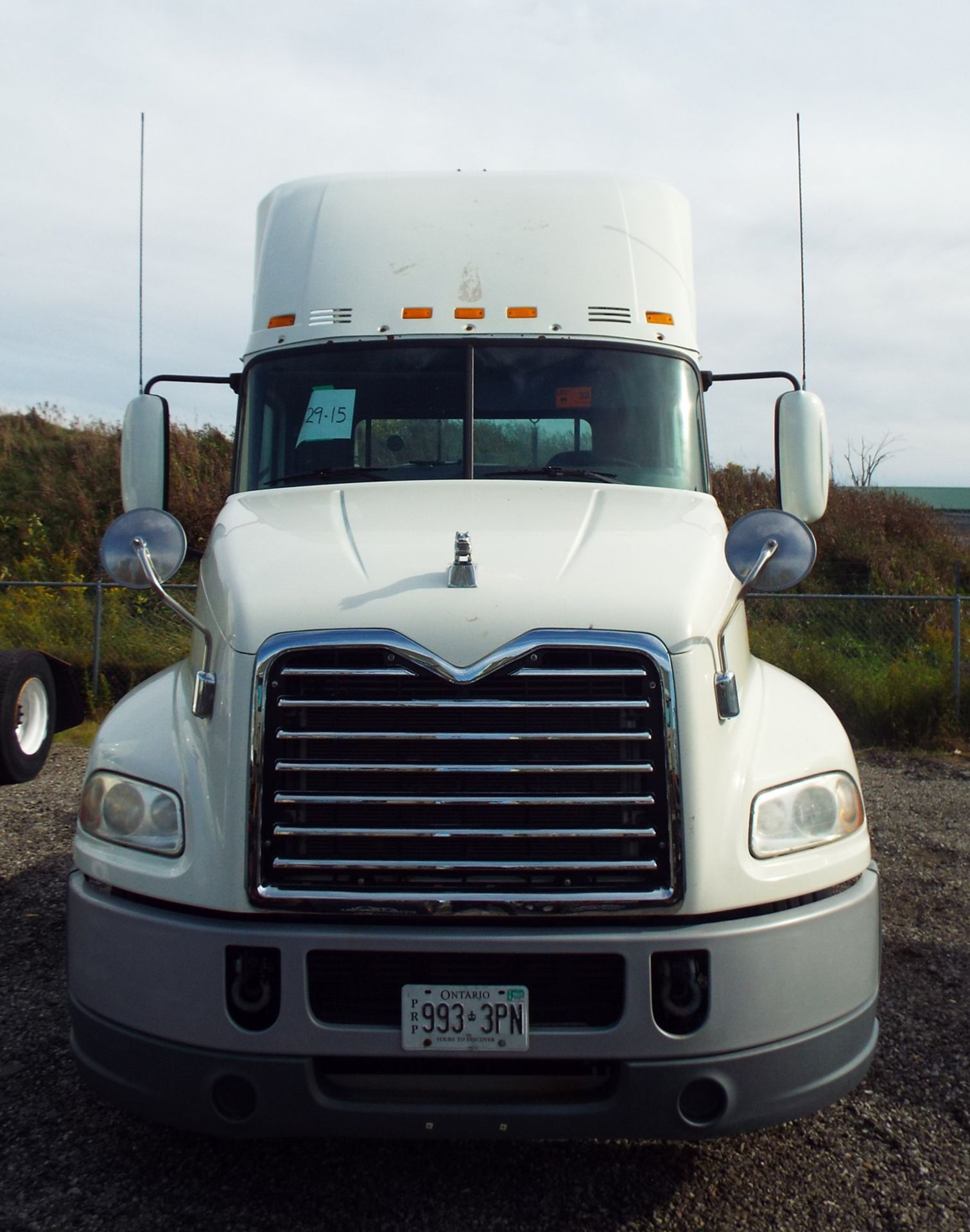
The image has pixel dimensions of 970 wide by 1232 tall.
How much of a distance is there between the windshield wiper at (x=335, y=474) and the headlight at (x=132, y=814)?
1618 mm

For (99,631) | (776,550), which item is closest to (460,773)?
(776,550)

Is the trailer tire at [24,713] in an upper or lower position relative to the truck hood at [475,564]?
lower

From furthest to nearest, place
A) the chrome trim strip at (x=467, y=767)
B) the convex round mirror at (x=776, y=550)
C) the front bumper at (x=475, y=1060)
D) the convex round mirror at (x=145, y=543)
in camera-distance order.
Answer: the convex round mirror at (x=145, y=543) < the convex round mirror at (x=776, y=550) < the chrome trim strip at (x=467, y=767) < the front bumper at (x=475, y=1060)

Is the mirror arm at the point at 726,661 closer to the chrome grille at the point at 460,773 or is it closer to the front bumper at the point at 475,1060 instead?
the chrome grille at the point at 460,773

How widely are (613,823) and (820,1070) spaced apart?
0.85m

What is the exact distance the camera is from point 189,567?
1905 centimetres

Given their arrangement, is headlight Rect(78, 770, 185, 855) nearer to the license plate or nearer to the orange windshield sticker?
the license plate

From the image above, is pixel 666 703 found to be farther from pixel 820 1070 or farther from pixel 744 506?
pixel 744 506

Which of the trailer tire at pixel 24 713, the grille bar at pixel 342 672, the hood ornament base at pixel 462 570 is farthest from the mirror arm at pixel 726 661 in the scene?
the trailer tire at pixel 24 713

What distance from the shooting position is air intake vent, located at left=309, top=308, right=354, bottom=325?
15.4 ft

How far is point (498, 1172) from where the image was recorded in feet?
10.7

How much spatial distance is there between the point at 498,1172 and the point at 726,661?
1.66 metres

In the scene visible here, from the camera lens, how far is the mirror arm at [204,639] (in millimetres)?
3083

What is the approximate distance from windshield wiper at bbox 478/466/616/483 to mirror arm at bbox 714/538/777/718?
1.16 meters
